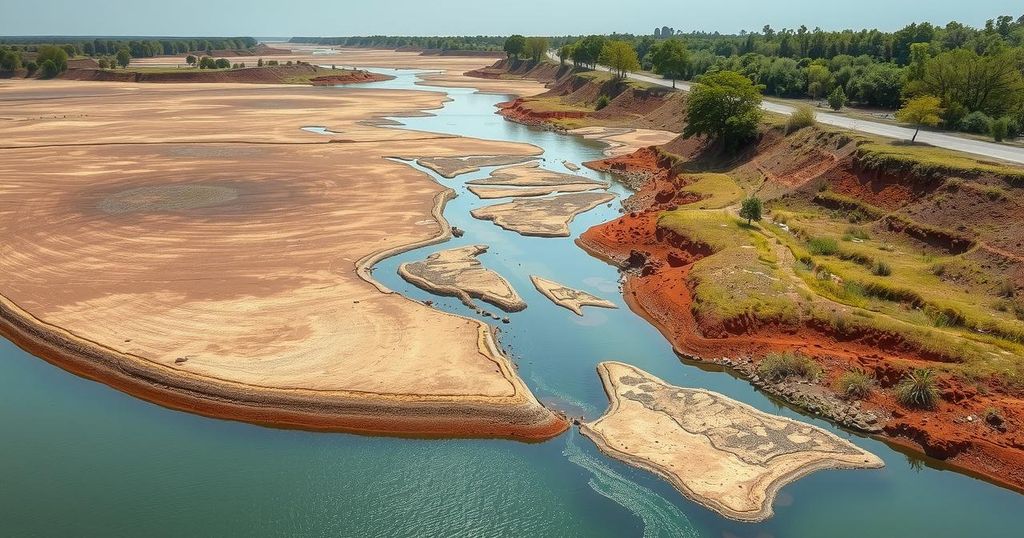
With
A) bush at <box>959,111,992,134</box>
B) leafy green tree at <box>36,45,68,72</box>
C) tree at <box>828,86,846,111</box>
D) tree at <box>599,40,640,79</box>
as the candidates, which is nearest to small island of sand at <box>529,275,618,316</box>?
bush at <box>959,111,992,134</box>

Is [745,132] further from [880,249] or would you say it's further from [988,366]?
[988,366]

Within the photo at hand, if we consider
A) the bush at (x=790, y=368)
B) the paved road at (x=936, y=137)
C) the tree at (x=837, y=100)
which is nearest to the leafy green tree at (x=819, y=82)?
the tree at (x=837, y=100)

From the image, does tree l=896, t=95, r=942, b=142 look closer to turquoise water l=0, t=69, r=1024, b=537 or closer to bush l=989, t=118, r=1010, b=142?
bush l=989, t=118, r=1010, b=142

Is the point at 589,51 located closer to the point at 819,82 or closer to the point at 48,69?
the point at 819,82

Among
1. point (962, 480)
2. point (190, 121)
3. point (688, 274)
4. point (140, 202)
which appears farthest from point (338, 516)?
point (190, 121)

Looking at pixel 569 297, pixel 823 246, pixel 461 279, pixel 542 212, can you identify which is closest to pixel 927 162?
pixel 823 246

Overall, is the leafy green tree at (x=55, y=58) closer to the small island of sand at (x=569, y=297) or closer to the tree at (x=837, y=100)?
the tree at (x=837, y=100)
